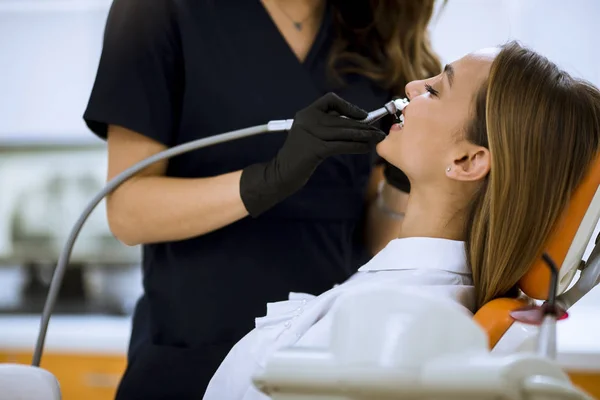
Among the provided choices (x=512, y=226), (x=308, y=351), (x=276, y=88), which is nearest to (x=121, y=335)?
(x=276, y=88)

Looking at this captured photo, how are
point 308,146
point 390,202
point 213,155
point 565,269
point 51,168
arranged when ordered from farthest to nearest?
→ point 51,168, point 390,202, point 213,155, point 308,146, point 565,269

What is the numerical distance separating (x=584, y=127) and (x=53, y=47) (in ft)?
7.59

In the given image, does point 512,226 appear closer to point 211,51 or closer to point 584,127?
point 584,127

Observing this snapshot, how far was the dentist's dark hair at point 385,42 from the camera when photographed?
1469mm

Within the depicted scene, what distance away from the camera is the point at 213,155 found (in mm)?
1377

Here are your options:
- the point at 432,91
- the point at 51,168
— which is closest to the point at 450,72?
the point at 432,91

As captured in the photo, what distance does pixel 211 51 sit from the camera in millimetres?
1369

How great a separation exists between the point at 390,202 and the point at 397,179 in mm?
91

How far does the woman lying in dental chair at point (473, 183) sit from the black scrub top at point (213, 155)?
0.15 m

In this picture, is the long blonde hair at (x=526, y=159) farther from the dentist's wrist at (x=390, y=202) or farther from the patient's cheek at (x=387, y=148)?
the dentist's wrist at (x=390, y=202)

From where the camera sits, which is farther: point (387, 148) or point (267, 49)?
point (267, 49)

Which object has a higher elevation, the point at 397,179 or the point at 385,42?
the point at 385,42

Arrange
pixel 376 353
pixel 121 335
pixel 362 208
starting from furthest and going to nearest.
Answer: pixel 121 335, pixel 362 208, pixel 376 353

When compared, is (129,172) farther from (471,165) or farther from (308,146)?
(471,165)
